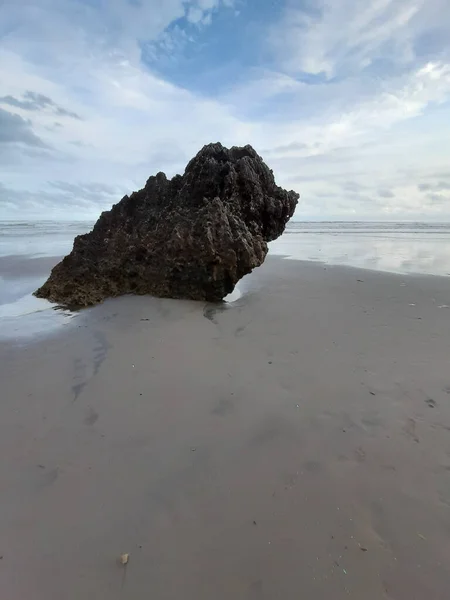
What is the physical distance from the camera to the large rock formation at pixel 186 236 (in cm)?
576

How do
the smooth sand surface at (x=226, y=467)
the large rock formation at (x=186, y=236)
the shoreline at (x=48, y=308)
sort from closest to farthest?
the smooth sand surface at (x=226, y=467)
the shoreline at (x=48, y=308)
the large rock formation at (x=186, y=236)

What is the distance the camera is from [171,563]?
65.2 inches

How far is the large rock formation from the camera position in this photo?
576 cm

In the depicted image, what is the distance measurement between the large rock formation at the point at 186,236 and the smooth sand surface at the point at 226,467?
5.79 feet

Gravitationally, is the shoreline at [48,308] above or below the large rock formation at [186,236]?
below

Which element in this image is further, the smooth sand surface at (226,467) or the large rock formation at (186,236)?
the large rock formation at (186,236)

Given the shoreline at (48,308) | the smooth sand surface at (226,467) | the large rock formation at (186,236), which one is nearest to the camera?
the smooth sand surface at (226,467)

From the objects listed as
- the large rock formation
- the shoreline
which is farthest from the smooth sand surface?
the large rock formation

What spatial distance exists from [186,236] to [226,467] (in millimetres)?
4133

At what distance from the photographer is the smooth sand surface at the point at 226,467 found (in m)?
1.61

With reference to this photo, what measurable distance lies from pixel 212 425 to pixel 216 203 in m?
4.06

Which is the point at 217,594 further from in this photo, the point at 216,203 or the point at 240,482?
the point at 216,203

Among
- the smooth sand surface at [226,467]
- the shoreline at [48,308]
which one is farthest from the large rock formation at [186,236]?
the smooth sand surface at [226,467]

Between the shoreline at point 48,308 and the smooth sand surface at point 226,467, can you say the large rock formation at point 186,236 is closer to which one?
the shoreline at point 48,308
